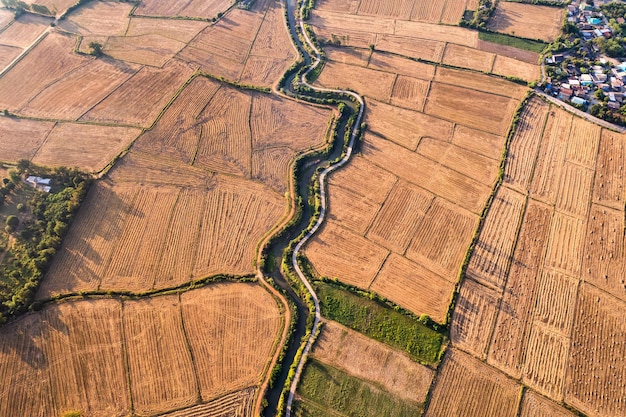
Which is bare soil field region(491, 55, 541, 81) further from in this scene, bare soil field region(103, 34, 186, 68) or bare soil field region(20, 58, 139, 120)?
bare soil field region(20, 58, 139, 120)

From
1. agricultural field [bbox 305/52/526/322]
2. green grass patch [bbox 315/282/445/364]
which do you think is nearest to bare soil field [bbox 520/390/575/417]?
green grass patch [bbox 315/282/445/364]

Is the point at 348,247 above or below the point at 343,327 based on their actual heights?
above

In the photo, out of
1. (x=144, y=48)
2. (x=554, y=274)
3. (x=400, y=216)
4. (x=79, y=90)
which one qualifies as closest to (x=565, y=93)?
(x=554, y=274)

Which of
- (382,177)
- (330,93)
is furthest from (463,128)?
(330,93)

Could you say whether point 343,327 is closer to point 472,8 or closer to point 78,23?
point 472,8

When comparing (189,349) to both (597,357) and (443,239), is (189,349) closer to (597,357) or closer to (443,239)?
(443,239)

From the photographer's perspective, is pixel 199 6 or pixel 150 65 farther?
pixel 199 6
